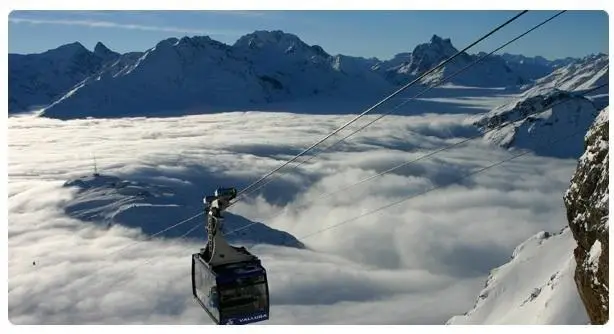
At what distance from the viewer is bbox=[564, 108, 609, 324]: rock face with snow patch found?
545 inches

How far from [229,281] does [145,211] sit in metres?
103

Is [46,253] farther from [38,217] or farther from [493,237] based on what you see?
[493,237]

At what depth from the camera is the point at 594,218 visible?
14461 mm

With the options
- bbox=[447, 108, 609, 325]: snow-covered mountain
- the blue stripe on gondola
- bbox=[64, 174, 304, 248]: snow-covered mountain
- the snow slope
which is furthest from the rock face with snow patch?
bbox=[64, 174, 304, 248]: snow-covered mountain

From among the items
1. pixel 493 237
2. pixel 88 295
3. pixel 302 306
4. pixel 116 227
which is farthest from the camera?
pixel 493 237

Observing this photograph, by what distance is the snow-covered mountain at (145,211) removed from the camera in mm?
104562

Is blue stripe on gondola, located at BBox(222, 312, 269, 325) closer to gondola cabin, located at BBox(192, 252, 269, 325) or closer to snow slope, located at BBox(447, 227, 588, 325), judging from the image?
gondola cabin, located at BBox(192, 252, 269, 325)

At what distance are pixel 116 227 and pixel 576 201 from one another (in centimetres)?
10395

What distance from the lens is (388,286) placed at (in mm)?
118625

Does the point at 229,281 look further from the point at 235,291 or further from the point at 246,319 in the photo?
the point at 246,319

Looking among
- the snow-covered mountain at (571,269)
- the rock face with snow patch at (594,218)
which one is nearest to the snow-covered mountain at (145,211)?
the snow-covered mountain at (571,269)

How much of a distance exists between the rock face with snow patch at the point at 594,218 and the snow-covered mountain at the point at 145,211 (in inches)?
3241

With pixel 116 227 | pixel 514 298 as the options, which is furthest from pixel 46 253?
pixel 514 298

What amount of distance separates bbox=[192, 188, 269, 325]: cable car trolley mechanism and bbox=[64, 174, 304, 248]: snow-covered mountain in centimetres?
8409
